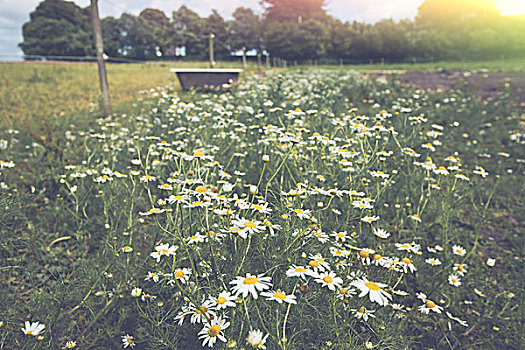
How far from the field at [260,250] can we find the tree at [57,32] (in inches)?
1765

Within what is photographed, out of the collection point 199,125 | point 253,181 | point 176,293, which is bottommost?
point 176,293

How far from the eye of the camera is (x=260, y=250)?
6.21 feet

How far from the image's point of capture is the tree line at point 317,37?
136ft

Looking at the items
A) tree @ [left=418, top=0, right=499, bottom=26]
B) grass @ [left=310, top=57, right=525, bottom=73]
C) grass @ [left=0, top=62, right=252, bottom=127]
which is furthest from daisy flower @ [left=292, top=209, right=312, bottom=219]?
tree @ [left=418, top=0, right=499, bottom=26]

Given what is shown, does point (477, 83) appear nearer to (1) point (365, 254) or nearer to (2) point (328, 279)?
(1) point (365, 254)

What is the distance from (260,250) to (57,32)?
177ft

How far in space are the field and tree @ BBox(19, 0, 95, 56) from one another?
4484 centimetres

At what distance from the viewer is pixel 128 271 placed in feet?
7.18

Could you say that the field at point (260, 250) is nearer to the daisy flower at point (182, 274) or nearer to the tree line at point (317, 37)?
the daisy flower at point (182, 274)

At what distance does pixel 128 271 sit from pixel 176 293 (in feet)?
1.26

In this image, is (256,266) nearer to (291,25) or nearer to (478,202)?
(478,202)

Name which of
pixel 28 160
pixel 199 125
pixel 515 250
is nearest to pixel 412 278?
pixel 515 250

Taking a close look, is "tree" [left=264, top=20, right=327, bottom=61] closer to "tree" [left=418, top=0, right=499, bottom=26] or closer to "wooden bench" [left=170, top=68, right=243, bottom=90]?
"tree" [left=418, top=0, right=499, bottom=26]

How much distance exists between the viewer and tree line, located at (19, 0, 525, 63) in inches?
1629
